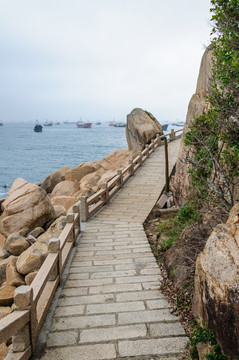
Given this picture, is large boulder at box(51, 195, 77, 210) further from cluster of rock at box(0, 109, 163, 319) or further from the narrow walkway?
the narrow walkway

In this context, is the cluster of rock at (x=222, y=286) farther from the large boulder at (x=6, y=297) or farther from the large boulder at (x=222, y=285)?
the large boulder at (x=6, y=297)

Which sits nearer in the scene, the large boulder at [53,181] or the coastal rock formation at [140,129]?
the coastal rock formation at [140,129]

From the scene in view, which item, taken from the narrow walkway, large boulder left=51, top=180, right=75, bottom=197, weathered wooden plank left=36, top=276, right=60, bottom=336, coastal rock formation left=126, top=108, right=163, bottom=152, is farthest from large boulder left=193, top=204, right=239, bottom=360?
coastal rock formation left=126, top=108, right=163, bottom=152

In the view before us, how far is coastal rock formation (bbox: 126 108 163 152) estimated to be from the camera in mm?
26094

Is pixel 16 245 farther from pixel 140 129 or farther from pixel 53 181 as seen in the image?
pixel 53 181

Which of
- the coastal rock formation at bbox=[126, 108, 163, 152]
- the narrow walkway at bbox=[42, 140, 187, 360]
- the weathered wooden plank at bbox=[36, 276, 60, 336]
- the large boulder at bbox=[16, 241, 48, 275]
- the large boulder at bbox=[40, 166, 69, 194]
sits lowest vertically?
the large boulder at bbox=[40, 166, 69, 194]

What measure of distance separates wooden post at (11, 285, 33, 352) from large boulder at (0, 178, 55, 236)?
8.87 meters

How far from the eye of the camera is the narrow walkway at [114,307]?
4.40 metres

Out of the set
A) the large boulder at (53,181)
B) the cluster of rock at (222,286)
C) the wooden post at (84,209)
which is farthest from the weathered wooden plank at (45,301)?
the large boulder at (53,181)

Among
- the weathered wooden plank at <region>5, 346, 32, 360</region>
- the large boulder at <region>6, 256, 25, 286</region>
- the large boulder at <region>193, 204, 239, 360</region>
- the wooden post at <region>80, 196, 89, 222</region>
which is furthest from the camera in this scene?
the wooden post at <region>80, 196, 89, 222</region>

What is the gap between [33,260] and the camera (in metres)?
9.00

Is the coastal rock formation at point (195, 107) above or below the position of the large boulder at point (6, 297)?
above

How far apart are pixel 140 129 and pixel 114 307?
2209 centimetres

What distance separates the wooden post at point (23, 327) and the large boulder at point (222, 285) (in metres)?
2.63
